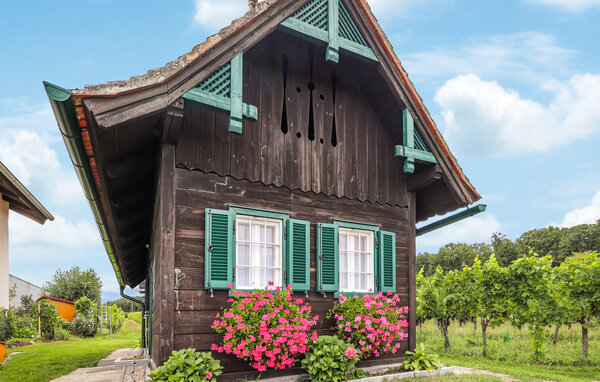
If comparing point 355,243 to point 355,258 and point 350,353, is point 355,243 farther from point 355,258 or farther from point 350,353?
point 350,353

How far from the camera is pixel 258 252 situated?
7.55 meters

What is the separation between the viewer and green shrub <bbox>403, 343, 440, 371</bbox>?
29.0 feet

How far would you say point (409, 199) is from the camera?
382 inches

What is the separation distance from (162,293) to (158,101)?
8.88ft

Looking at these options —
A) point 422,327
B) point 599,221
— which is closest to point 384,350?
point 422,327

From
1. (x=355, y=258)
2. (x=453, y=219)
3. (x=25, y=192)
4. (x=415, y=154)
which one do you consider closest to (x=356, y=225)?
(x=355, y=258)

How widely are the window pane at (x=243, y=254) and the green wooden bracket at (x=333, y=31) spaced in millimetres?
3430

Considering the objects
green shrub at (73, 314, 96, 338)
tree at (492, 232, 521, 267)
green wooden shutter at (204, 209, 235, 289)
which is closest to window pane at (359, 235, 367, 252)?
green wooden shutter at (204, 209, 235, 289)

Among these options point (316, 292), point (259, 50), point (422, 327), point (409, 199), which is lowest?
point (422, 327)

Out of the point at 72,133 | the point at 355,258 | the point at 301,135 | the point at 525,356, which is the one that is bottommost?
the point at 525,356

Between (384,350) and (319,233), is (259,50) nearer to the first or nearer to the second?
(319,233)

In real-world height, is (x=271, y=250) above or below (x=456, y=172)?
below

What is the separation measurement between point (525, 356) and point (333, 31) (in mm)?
11514

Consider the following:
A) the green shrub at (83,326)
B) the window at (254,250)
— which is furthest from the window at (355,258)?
the green shrub at (83,326)
